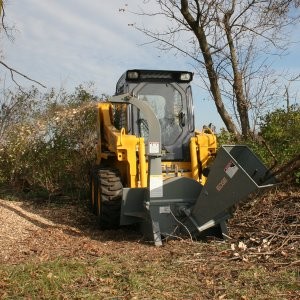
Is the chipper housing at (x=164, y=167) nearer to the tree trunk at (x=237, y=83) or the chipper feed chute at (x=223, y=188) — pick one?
the chipper feed chute at (x=223, y=188)

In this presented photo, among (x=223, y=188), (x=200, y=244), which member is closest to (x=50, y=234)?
(x=200, y=244)

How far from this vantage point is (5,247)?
6531 mm

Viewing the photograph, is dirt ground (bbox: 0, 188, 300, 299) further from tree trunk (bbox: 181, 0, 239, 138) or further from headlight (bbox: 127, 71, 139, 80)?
tree trunk (bbox: 181, 0, 239, 138)

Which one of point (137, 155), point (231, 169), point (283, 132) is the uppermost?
point (283, 132)

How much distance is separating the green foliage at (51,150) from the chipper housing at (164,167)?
2503 millimetres

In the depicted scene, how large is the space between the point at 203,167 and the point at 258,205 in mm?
1180

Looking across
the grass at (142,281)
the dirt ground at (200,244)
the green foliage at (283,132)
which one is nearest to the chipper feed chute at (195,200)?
the dirt ground at (200,244)

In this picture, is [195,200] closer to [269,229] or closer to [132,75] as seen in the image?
[269,229]

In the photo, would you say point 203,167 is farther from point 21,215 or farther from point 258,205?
point 21,215

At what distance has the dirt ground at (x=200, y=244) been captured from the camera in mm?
4949

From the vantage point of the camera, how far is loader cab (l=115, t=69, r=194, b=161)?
807cm

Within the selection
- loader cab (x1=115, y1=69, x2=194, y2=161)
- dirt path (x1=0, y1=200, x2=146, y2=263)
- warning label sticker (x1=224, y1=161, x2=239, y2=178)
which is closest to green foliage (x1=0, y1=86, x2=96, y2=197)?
dirt path (x1=0, y1=200, x2=146, y2=263)

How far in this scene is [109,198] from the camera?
748cm

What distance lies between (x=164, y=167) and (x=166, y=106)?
1.12 meters
